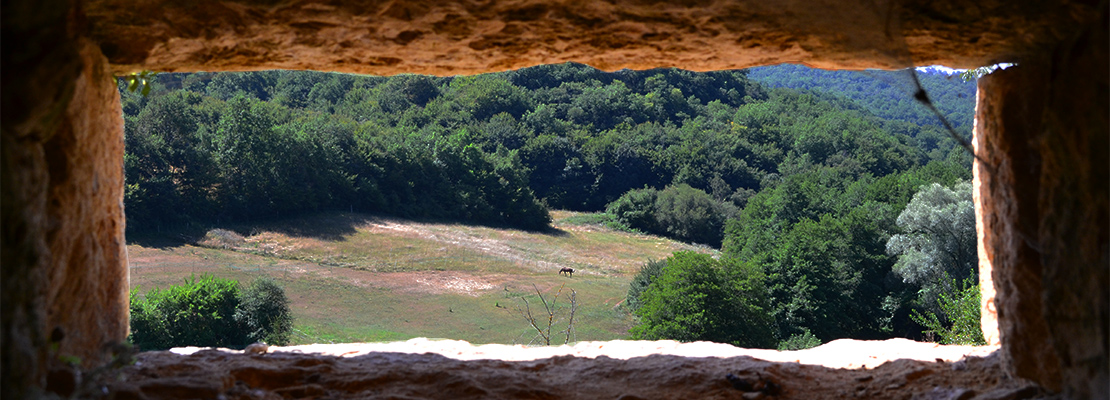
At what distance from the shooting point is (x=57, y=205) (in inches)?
115

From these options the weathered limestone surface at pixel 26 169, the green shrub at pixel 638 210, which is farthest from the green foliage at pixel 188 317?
the green shrub at pixel 638 210

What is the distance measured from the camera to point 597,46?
3607 mm

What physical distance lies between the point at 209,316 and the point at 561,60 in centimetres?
1467

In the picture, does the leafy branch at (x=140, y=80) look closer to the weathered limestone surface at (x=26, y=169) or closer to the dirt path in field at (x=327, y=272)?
the weathered limestone surface at (x=26, y=169)

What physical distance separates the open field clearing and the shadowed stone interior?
40.7 ft

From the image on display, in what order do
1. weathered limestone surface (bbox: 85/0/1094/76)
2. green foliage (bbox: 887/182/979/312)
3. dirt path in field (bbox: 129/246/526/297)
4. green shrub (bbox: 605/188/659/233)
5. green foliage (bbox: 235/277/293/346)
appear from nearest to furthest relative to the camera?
weathered limestone surface (bbox: 85/0/1094/76)
green foliage (bbox: 235/277/293/346)
green foliage (bbox: 887/182/979/312)
dirt path in field (bbox: 129/246/526/297)
green shrub (bbox: 605/188/659/233)

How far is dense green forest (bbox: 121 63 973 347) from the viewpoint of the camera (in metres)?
24.2

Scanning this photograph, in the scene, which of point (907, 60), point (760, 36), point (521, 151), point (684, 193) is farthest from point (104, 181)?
point (521, 151)

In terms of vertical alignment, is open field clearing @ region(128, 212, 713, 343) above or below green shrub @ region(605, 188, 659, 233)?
below

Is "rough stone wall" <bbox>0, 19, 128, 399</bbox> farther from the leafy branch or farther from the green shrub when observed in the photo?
the green shrub

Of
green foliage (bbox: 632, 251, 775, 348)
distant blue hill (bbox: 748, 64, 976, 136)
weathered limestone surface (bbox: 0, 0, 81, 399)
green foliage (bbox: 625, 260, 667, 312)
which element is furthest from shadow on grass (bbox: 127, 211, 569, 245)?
distant blue hill (bbox: 748, 64, 976, 136)

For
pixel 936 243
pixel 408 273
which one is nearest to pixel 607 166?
pixel 408 273

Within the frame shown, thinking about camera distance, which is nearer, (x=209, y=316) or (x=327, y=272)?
(x=209, y=316)

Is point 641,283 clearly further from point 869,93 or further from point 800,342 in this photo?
point 869,93
